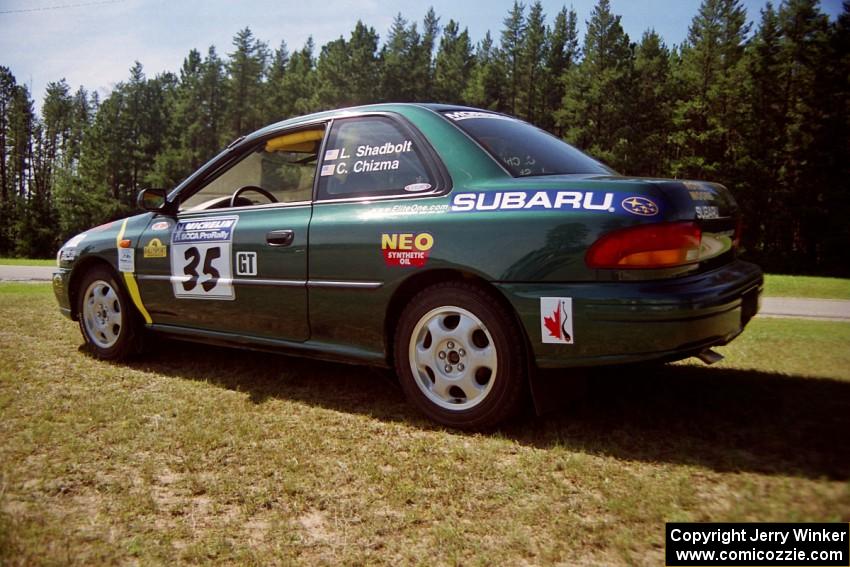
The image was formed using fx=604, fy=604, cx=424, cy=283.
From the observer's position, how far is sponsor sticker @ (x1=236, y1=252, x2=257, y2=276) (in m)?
3.61

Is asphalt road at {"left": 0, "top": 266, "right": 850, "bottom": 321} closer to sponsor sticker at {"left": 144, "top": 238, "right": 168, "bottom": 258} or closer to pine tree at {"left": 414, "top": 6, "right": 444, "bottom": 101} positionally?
sponsor sticker at {"left": 144, "top": 238, "right": 168, "bottom": 258}

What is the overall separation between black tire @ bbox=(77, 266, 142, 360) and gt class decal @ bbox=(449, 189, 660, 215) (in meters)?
2.86

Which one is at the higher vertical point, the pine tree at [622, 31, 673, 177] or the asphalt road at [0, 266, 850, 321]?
the pine tree at [622, 31, 673, 177]

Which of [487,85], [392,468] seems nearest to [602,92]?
[487,85]

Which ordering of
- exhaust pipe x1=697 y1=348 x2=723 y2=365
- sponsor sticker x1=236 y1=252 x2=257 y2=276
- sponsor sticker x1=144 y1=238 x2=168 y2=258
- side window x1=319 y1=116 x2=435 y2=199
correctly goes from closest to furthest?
exhaust pipe x1=697 y1=348 x2=723 y2=365 < side window x1=319 y1=116 x2=435 y2=199 < sponsor sticker x1=236 y1=252 x2=257 y2=276 < sponsor sticker x1=144 y1=238 x2=168 y2=258

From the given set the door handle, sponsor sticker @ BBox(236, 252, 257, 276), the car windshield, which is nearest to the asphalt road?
the car windshield

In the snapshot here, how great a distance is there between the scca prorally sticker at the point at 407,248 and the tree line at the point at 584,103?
20.5 meters

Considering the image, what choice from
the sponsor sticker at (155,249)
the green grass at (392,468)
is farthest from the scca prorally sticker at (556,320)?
the sponsor sticker at (155,249)

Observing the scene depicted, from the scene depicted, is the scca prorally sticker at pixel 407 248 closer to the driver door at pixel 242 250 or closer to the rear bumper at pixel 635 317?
the rear bumper at pixel 635 317

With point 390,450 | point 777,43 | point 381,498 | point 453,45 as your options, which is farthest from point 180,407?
point 453,45

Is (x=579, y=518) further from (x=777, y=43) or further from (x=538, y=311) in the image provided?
(x=777, y=43)

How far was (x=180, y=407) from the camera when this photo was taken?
3375 mm

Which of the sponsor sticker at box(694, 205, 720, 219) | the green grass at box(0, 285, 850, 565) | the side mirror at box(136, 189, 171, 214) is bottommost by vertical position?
the green grass at box(0, 285, 850, 565)

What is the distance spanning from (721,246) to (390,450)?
1.81 meters
